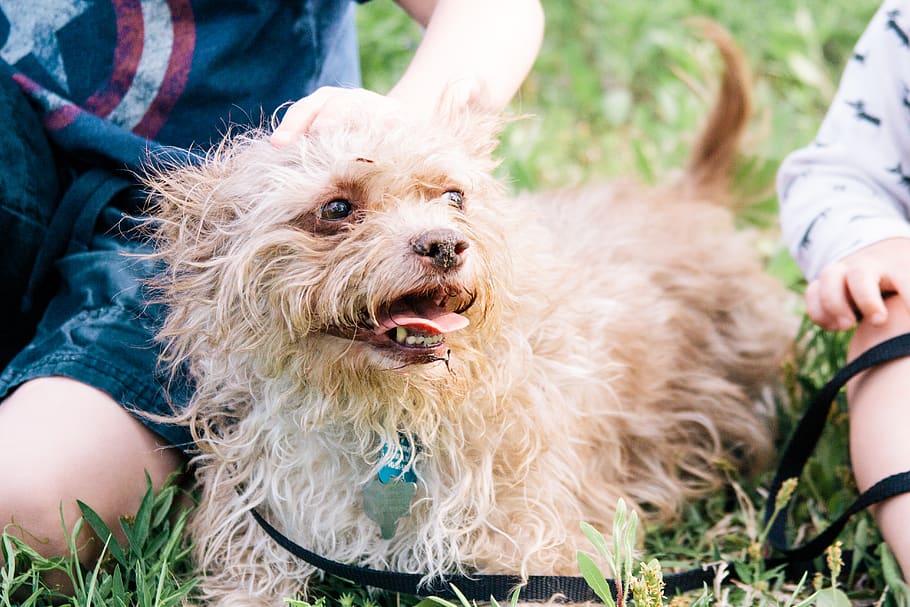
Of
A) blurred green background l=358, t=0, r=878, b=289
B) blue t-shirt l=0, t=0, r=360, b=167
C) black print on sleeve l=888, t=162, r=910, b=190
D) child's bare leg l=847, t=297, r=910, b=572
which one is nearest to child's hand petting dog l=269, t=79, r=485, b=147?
blue t-shirt l=0, t=0, r=360, b=167

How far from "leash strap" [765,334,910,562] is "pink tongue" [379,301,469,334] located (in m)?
0.92

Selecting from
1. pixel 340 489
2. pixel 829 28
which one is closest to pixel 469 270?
pixel 340 489

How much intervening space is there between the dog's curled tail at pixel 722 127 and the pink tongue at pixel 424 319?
1.69m

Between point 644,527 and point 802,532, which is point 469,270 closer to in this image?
point 644,527

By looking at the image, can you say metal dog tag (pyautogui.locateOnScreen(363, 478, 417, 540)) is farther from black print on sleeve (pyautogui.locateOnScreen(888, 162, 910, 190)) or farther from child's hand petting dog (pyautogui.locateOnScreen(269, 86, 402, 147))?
black print on sleeve (pyautogui.locateOnScreen(888, 162, 910, 190))

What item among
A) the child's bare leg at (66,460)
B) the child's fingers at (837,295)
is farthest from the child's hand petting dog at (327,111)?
the child's fingers at (837,295)

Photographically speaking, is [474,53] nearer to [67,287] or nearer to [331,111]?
[331,111]

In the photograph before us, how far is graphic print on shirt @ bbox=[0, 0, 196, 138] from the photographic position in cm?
251

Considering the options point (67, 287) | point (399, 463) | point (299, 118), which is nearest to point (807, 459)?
point (399, 463)

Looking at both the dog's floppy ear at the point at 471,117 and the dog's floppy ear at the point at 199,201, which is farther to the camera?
the dog's floppy ear at the point at 471,117

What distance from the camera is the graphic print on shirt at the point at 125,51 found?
8.23ft

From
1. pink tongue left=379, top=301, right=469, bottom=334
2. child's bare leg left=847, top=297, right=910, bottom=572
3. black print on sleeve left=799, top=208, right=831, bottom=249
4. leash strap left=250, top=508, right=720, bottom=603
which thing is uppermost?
pink tongue left=379, top=301, right=469, bottom=334

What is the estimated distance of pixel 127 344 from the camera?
229 centimetres

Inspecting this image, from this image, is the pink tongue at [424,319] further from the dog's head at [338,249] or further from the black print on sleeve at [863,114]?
the black print on sleeve at [863,114]
